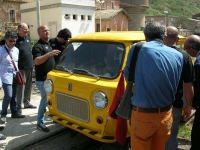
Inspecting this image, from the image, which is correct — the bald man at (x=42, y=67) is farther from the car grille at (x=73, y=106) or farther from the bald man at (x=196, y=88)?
the bald man at (x=196, y=88)

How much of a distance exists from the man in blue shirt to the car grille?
3.89 ft

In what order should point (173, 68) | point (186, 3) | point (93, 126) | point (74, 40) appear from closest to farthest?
point (173, 68), point (93, 126), point (74, 40), point (186, 3)

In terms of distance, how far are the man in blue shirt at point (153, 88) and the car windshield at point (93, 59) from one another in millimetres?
1124

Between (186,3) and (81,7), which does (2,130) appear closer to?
(81,7)

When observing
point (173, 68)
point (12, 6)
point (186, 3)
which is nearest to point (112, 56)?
point (173, 68)

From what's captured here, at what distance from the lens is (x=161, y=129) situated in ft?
8.55

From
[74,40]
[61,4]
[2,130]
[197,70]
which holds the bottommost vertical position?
[2,130]

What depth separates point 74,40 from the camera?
14.9 ft

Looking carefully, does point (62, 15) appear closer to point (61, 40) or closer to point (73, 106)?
point (61, 40)

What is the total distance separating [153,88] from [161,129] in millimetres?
466

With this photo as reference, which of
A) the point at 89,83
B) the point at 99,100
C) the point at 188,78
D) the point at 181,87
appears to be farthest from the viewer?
the point at 89,83

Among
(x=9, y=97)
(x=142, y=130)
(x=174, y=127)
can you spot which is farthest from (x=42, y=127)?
(x=142, y=130)

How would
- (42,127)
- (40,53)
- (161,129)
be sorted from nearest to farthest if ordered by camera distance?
(161,129)
(40,53)
(42,127)

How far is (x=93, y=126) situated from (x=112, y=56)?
3.65 ft
